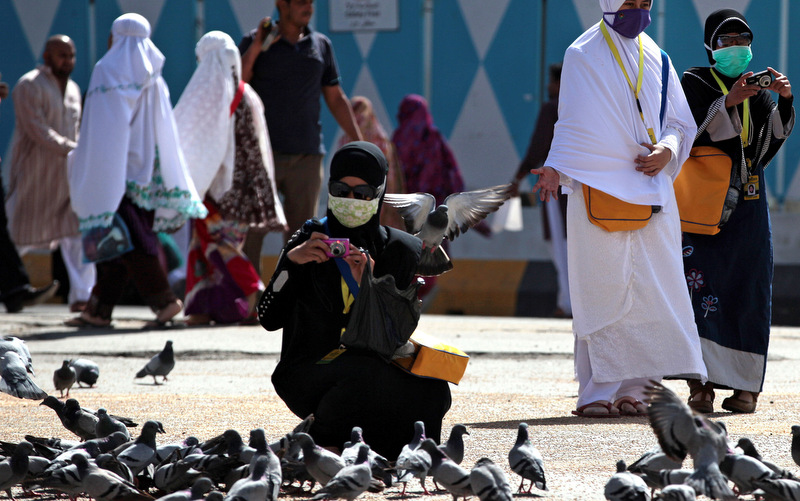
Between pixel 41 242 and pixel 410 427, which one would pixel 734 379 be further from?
pixel 41 242

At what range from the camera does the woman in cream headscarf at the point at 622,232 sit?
4781mm

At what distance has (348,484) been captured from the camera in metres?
3.06

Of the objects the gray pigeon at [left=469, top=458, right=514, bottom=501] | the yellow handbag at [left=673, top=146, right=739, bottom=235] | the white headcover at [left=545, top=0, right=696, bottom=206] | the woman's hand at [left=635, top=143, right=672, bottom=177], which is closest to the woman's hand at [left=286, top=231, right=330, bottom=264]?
the gray pigeon at [left=469, top=458, right=514, bottom=501]

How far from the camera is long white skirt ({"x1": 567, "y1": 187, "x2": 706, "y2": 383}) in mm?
4773

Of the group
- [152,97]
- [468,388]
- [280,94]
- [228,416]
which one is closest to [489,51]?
[280,94]

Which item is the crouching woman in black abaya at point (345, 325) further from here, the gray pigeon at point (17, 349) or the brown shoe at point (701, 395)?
the brown shoe at point (701, 395)

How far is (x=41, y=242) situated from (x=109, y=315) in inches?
63.6

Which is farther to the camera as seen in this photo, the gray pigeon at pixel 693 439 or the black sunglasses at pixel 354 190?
the black sunglasses at pixel 354 190

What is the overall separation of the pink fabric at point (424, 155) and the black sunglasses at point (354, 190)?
635 centimetres

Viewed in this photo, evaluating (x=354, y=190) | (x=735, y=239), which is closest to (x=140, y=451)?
(x=354, y=190)

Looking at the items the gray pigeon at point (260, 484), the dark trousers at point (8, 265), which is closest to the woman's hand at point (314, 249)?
the gray pigeon at point (260, 484)

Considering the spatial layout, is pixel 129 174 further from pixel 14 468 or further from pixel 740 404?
pixel 14 468

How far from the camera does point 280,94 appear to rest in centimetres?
853

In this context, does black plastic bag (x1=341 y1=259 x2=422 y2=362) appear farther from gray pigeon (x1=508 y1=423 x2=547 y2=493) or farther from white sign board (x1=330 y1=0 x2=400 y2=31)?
white sign board (x1=330 y1=0 x2=400 y2=31)
